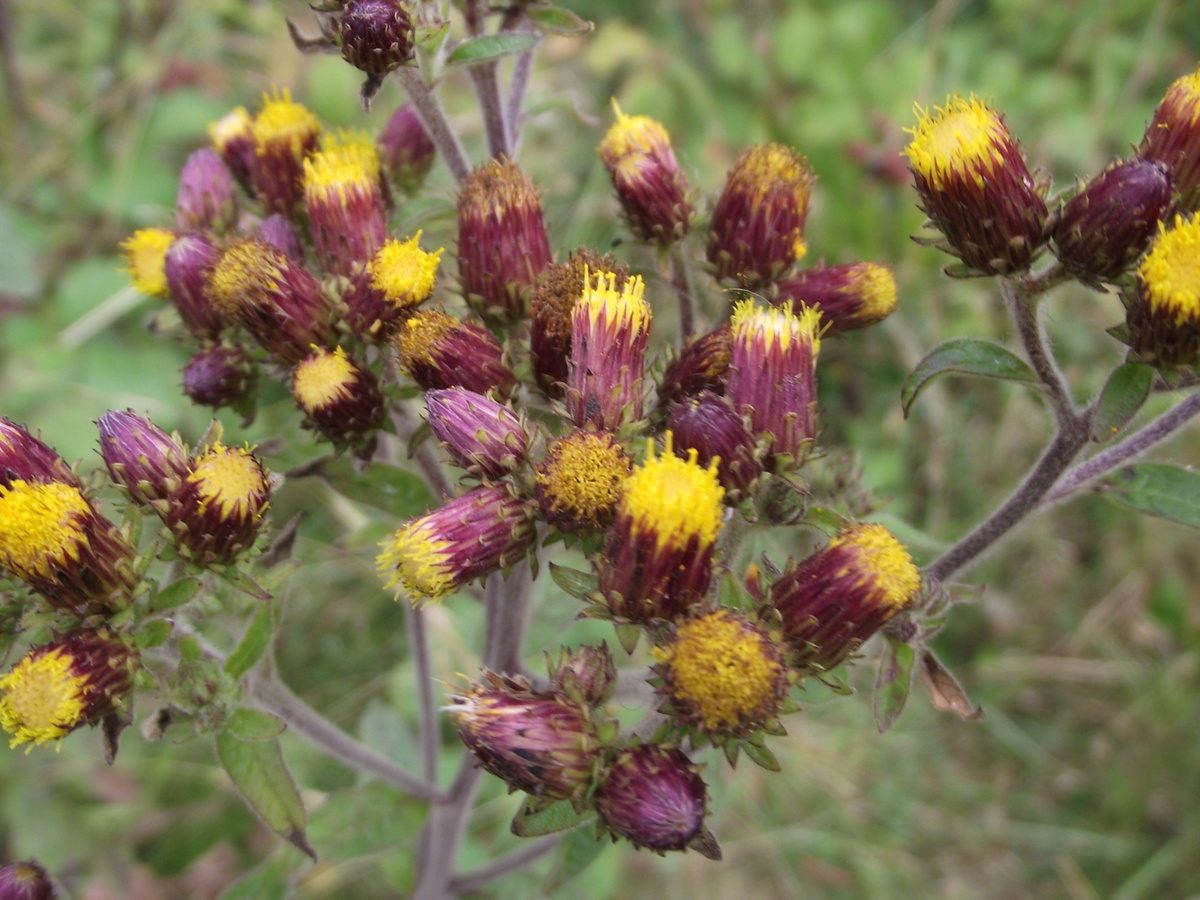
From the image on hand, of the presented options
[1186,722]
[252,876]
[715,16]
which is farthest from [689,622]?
[715,16]

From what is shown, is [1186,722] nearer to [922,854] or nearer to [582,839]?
[922,854]

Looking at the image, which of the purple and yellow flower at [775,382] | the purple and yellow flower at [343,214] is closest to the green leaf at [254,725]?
the purple and yellow flower at [343,214]

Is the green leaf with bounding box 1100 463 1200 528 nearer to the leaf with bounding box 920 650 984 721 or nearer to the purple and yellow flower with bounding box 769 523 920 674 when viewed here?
the leaf with bounding box 920 650 984 721

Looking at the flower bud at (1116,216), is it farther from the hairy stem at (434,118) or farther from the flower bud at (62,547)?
the flower bud at (62,547)

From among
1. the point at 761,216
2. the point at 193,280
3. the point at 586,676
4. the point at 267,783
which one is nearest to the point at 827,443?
the point at 761,216

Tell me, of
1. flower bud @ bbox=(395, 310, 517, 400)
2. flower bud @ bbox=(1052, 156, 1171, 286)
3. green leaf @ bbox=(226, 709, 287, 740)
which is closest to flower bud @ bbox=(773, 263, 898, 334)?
flower bud @ bbox=(1052, 156, 1171, 286)
